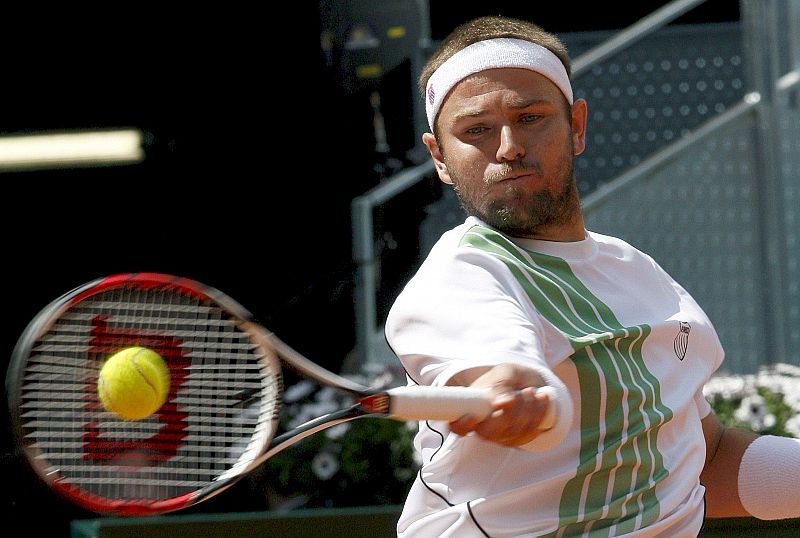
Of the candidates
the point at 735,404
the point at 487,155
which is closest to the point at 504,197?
the point at 487,155

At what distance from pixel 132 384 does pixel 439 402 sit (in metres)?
0.58

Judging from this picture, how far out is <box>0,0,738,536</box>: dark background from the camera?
20.2 feet

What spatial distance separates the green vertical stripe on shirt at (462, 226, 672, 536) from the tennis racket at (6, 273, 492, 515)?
0.32 meters

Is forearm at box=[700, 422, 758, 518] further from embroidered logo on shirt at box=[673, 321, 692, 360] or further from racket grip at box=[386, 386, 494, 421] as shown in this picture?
racket grip at box=[386, 386, 494, 421]

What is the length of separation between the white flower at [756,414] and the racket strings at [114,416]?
2657mm

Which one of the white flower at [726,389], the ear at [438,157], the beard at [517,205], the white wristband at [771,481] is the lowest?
the white flower at [726,389]

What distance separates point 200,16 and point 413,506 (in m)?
4.54

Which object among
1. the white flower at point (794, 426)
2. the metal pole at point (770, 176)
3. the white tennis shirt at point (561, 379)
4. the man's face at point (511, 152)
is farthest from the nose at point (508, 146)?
the metal pole at point (770, 176)

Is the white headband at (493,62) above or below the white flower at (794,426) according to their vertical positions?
above

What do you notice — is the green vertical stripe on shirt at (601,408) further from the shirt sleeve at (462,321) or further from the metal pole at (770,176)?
the metal pole at (770,176)

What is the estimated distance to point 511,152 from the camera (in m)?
2.12

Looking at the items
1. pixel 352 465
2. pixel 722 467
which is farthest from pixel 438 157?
pixel 352 465

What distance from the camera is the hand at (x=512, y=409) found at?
1.73m

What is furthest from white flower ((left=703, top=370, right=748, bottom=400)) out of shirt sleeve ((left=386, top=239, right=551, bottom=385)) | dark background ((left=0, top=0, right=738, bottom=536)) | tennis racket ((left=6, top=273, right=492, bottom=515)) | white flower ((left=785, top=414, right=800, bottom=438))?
shirt sleeve ((left=386, top=239, right=551, bottom=385))
